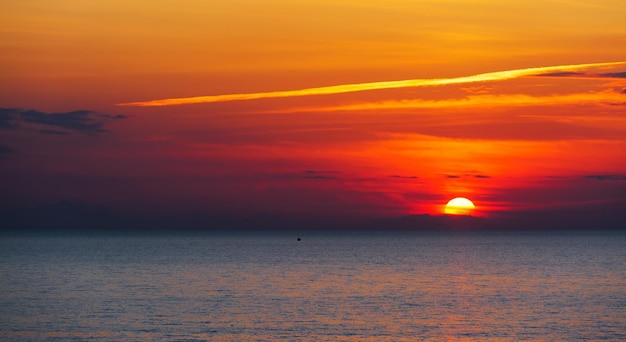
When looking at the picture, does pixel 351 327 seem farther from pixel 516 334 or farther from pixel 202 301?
pixel 202 301

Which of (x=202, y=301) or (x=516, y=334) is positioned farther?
(x=202, y=301)

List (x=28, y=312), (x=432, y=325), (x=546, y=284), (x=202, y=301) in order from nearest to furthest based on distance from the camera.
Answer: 1. (x=432, y=325)
2. (x=28, y=312)
3. (x=202, y=301)
4. (x=546, y=284)

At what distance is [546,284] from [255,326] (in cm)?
5807

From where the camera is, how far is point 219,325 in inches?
3044

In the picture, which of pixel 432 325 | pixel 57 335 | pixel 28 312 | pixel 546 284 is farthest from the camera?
pixel 546 284

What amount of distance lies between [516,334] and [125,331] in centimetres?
2997

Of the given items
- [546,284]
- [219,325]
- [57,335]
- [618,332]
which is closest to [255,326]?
[219,325]

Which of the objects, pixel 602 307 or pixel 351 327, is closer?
pixel 351 327

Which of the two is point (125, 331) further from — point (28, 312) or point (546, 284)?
point (546, 284)

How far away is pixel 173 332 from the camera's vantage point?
74.0 m

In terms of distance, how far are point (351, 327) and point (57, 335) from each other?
74.1ft

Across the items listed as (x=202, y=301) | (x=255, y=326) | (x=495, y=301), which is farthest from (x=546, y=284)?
(x=255, y=326)

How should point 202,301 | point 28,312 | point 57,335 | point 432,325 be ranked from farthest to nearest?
point 202,301
point 28,312
point 432,325
point 57,335

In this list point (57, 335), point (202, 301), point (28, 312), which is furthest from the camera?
point (202, 301)
